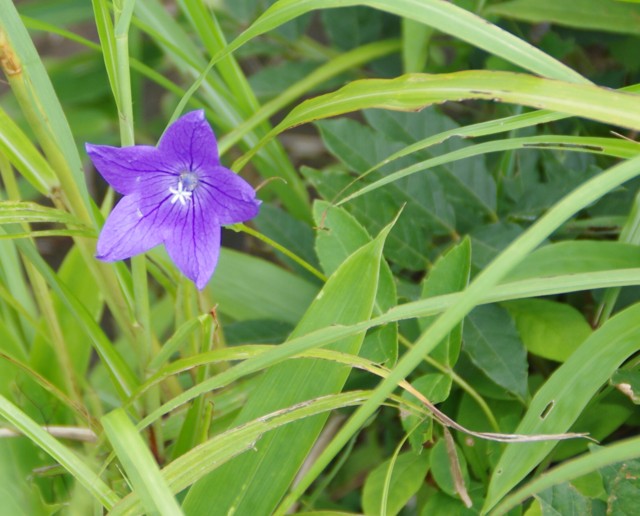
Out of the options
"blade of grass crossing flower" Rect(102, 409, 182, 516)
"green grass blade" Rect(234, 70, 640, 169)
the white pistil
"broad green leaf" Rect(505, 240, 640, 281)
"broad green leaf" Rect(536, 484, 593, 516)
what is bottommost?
"broad green leaf" Rect(536, 484, 593, 516)

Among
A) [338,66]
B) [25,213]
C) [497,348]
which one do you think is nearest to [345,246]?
[497,348]

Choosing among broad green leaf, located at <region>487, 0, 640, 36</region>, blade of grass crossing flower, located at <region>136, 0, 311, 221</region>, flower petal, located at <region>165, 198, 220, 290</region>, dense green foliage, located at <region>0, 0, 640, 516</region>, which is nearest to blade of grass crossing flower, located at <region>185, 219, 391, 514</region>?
dense green foliage, located at <region>0, 0, 640, 516</region>

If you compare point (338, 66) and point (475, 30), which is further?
point (338, 66)

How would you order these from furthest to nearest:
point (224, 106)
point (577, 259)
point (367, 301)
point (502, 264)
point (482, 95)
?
point (224, 106) → point (577, 259) → point (367, 301) → point (482, 95) → point (502, 264)

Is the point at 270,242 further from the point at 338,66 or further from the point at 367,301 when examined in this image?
the point at 338,66

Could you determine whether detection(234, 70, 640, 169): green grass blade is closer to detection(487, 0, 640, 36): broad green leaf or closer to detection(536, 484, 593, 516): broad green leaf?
detection(536, 484, 593, 516): broad green leaf

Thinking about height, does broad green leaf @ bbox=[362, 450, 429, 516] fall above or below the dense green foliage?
below
